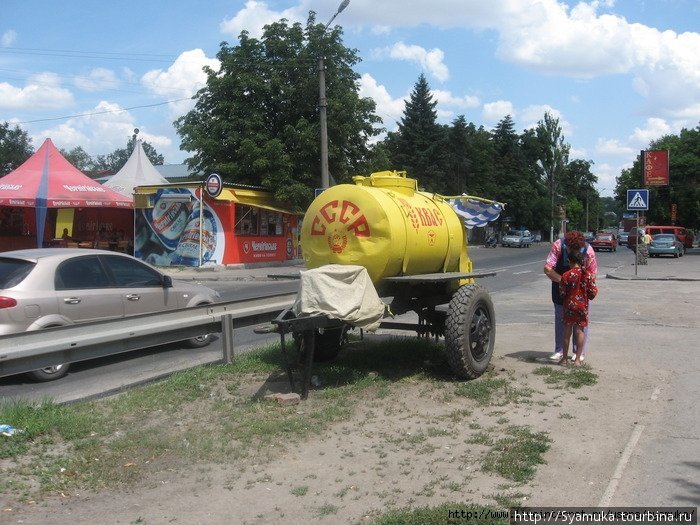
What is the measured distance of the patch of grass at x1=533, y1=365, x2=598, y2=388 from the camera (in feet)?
24.6

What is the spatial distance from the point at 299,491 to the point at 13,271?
5.27m

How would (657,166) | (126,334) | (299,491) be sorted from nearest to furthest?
(299,491) < (126,334) < (657,166)

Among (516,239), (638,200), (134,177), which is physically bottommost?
(516,239)

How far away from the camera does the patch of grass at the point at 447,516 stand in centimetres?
405

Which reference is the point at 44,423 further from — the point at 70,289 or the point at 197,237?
the point at 197,237

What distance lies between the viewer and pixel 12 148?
67812 millimetres

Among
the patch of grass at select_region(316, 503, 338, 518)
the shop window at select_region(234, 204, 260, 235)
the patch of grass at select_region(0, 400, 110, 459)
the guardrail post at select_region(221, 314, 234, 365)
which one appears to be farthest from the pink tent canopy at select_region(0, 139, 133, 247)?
the patch of grass at select_region(316, 503, 338, 518)

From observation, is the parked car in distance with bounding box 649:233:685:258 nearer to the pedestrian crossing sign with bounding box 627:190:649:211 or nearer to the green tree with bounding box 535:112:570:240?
the pedestrian crossing sign with bounding box 627:190:649:211

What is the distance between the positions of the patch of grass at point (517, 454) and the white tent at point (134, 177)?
28327 mm

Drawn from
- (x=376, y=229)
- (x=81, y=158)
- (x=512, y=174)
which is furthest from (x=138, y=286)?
(x=81, y=158)

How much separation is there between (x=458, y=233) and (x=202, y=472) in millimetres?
4841

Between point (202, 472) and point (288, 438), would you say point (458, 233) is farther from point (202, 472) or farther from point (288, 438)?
point (202, 472)

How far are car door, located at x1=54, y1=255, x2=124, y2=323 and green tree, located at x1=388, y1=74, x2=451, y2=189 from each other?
4775 centimetres

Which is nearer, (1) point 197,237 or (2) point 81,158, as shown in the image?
(1) point 197,237
